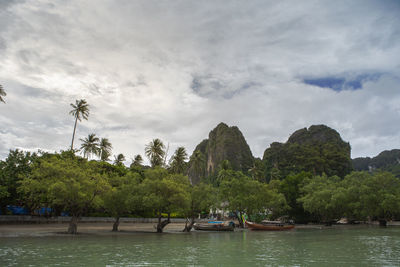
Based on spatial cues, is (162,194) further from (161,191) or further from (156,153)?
(156,153)

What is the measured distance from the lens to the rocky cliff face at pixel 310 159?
110m

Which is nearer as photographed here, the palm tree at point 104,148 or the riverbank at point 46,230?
the riverbank at point 46,230

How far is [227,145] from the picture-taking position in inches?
6870

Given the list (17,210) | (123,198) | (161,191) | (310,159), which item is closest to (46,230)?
(123,198)

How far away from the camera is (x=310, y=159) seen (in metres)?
111

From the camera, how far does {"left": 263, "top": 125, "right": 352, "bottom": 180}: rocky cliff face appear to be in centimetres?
10969

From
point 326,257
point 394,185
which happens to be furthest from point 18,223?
point 394,185

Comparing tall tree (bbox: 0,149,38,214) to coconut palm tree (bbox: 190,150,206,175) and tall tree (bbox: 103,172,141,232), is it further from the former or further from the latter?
coconut palm tree (bbox: 190,150,206,175)

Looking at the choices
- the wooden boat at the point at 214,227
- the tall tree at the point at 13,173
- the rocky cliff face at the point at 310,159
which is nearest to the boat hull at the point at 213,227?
the wooden boat at the point at 214,227

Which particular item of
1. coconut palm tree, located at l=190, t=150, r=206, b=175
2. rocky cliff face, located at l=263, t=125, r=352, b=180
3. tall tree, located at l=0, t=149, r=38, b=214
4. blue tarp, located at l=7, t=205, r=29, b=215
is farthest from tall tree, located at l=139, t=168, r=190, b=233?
rocky cliff face, located at l=263, t=125, r=352, b=180

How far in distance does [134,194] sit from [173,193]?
469 centimetres

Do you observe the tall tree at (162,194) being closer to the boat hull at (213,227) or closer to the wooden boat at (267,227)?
the boat hull at (213,227)

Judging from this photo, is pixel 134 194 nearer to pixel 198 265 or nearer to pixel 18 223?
pixel 18 223

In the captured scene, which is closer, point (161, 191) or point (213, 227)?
point (161, 191)
